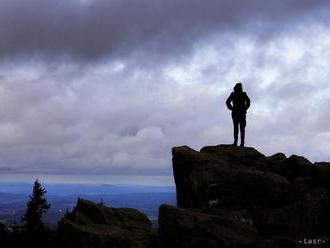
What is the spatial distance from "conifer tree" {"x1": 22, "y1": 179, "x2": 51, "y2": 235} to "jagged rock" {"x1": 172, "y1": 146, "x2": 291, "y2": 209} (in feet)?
116

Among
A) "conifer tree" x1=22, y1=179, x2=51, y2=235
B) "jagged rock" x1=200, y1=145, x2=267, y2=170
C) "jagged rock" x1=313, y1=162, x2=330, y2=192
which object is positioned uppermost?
"jagged rock" x1=200, y1=145, x2=267, y2=170

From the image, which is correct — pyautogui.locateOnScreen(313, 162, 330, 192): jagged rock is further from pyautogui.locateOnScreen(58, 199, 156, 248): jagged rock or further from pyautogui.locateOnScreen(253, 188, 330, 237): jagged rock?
pyautogui.locateOnScreen(58, 199, 156, 248): jagged rock

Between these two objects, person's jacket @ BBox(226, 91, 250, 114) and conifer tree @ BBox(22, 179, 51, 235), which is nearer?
person's jacket @ BBox(226, 91, 250, 114)

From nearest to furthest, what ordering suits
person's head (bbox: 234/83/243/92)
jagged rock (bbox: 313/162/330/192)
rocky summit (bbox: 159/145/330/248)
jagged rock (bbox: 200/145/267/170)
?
1. rocky summit (bbox: 159/145/330/248)
2. jagged rock (bbox: 313/162/330/192)
3. jagged rock (bbox: 200/145/267/170)
4. person's head (bbox: 234/83/243/92)

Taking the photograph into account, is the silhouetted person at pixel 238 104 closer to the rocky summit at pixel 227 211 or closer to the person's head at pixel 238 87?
the person's head at pixel 238 87

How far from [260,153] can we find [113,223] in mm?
12754

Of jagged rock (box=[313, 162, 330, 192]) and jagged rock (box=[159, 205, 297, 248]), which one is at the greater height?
jagged rock (box=[313, 162, 330, 192])

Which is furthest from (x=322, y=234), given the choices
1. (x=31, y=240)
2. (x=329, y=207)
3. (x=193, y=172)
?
(x=31, y=240)

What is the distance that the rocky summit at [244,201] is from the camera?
28.9m

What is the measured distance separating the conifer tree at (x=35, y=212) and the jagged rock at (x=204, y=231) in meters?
39.0

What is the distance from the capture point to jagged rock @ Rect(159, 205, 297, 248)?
92.1ft

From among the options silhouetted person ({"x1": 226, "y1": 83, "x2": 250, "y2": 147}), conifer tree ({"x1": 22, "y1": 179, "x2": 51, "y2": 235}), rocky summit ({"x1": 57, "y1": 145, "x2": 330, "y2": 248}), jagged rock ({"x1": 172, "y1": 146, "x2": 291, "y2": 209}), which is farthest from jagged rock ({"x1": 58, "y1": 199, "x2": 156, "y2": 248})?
conifer tree ({"x1": 22, "y1": 179, "x2": 51, "y2": 235})

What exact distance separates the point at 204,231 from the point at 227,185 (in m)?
5.68

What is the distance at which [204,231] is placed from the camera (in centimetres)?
2862
